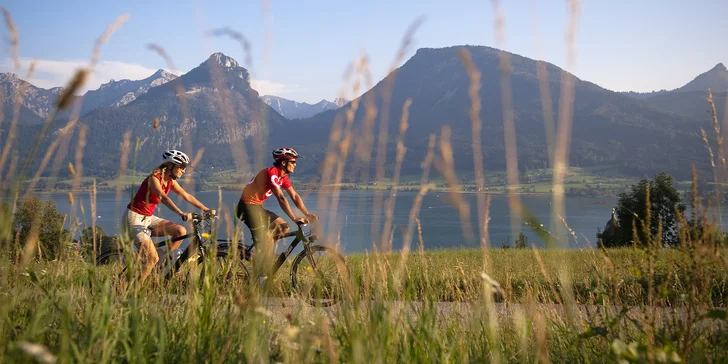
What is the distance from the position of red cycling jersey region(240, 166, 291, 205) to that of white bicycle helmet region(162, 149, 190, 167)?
0.99m

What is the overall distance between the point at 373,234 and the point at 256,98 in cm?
119

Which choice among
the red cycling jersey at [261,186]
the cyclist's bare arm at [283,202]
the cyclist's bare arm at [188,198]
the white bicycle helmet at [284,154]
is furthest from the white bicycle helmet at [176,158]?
the white bicycle helmet at [284,154]

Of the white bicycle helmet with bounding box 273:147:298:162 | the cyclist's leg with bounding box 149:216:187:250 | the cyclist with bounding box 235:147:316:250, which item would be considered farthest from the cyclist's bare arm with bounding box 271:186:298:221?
the cyclist's leg with bounding box 149:216:187:250

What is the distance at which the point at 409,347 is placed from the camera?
92.0 inches

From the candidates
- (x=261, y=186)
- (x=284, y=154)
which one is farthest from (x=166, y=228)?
(x=284, y=154)

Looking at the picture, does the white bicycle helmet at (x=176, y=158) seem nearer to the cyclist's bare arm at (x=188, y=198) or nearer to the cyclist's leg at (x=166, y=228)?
the cyclist's bare arm at (x=188, y=198)

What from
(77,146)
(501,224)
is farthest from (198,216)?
(501,224)

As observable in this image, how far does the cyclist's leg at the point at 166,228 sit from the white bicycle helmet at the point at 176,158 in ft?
2.46

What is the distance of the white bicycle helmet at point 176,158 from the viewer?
6.43 m

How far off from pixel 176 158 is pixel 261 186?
1.19m

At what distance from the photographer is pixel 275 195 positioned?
737cm

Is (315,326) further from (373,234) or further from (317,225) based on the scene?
(373,234)

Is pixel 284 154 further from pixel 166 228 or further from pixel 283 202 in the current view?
pixel 166 228

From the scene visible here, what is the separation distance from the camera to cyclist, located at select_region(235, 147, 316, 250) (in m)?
7.12
